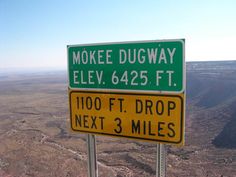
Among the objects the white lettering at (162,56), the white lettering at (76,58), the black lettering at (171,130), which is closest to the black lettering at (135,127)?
the black lettering at (171,130)

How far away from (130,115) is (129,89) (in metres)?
0.22

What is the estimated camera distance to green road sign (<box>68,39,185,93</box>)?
218 cm

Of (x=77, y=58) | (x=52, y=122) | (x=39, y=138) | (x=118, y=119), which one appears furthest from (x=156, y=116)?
(x=52, y=122)

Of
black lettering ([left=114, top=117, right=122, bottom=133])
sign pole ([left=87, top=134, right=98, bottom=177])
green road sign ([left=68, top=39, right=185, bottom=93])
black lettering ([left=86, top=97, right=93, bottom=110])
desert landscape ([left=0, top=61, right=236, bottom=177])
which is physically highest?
green road sign ([left=68, top=39, right=185, bottom=93])

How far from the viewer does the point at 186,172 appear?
629 inches

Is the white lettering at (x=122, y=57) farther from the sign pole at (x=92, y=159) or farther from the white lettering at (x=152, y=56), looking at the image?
the sign pole at (x=92, y=159)

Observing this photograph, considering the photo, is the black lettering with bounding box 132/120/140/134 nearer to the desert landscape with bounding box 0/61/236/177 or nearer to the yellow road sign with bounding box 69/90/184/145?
the yellow road sign with bounding box 69/90/184/145

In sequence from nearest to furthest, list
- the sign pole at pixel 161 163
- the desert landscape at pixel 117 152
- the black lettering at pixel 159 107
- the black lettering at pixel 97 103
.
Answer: the sign pole at pixel 161 163
the black lettering at pixel 159 107
the black lettering at pixel 97 103
the desert landscape at pixel 117 152

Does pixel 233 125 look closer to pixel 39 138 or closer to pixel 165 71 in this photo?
pixel 39 138

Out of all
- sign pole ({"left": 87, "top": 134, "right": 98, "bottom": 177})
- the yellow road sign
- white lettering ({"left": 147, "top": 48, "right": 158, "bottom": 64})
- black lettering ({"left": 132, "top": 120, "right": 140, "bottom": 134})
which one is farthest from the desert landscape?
white lettering ({"left": 147, "top": 48, "right": 158, "bottom": 64})

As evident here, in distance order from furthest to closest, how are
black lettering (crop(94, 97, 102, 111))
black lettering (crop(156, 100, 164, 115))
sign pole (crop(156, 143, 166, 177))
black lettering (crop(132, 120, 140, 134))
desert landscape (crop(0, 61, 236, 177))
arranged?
desert landscape (crop(0, 61, 236, 177)) → black lettering (crop(94, 97, 102, 111)) → black lettering (crop(132, 120, 140, 134)) → black lettering (crop(156, 100, 164, 115)) → sign pole (crop(156, 143, 166, 177))

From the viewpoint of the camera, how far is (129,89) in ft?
7.79

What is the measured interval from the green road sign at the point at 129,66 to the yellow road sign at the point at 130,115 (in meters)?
0.08

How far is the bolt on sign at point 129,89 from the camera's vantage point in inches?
86.4
